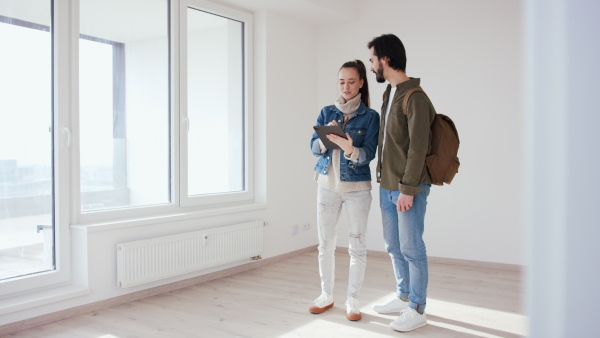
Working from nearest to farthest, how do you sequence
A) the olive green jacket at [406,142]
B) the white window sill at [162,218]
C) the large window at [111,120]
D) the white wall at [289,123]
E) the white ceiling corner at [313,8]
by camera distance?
1. the olive green jacket at [406,142]
2. the large window at [111,120]
3. the white window sill at [162,218]
4. the white ceiling corner at [313,8]
5. the white wall at [289,123]

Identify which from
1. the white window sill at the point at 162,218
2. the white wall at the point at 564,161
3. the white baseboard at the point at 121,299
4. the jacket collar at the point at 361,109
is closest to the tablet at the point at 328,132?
the jacket collar at the point at 361,109

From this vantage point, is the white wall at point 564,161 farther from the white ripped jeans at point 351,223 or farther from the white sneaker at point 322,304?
the white sneaker at point 322,304

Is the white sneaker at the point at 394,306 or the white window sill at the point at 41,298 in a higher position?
the white window sill at the point at 41,298

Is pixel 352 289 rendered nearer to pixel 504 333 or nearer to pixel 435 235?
pixel 504 333

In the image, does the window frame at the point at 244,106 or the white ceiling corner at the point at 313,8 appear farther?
the white ceiling corner at the point at 313,8

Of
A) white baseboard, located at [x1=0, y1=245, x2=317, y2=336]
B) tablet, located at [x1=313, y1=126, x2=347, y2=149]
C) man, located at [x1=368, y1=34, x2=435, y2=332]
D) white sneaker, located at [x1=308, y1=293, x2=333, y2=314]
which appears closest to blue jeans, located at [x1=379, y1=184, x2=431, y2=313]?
man, located at [x1=368, y1=34, x2=435, y2=332]

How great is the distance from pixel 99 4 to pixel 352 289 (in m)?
2.51

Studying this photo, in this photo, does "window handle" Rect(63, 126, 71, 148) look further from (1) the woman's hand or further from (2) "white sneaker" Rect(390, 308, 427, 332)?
(2) "white sneaker" Rect(390, 308, 427, 332)

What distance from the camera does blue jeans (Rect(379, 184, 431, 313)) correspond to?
8.30 feet

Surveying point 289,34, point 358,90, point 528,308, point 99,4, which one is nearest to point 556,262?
point 528,308

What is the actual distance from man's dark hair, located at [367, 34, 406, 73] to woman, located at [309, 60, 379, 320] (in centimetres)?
23

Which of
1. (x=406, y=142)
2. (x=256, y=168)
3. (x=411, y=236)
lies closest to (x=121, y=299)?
(x=256, y=168)

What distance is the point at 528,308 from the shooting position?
308 mm

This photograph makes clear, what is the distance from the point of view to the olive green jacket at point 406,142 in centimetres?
241
